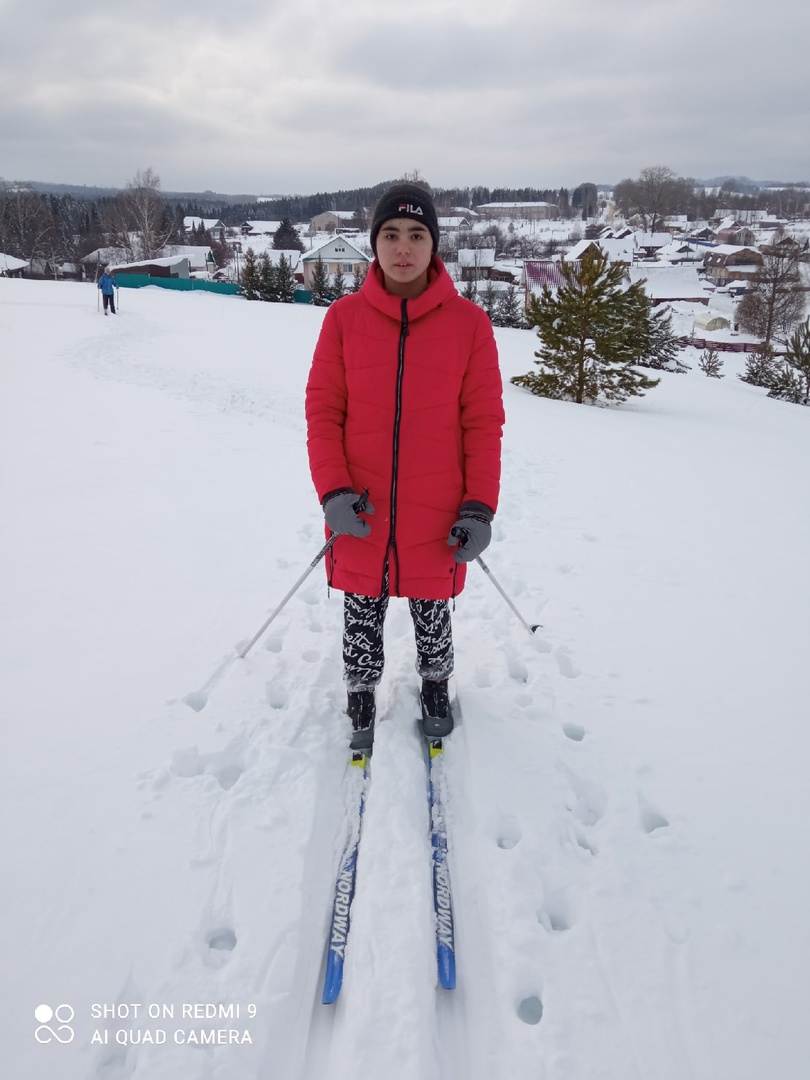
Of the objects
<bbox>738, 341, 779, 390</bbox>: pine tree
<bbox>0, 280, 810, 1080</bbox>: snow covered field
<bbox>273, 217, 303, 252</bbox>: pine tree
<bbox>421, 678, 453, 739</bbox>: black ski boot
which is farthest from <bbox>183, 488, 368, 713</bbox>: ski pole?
<bbox>273, 217, 303, 252</bbox>: pine tree

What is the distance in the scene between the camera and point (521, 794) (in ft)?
7.31

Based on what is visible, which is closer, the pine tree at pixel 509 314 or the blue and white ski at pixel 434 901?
the blue and white ski at pixel 434 901

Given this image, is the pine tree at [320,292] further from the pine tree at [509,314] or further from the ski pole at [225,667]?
the ski pole at [225,667]

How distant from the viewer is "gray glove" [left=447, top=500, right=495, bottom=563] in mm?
2080

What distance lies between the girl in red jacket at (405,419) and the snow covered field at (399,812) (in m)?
0.82

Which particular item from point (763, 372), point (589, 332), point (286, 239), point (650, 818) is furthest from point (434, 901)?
point (286, 239)

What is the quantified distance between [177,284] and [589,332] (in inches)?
1018

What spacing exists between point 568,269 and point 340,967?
47.0ft

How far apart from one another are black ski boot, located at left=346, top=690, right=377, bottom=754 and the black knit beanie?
1658 mm

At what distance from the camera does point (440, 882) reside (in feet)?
6.15

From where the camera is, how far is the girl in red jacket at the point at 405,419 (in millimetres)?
1994

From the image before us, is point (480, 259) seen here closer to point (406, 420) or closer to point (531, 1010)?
point (406, 420)

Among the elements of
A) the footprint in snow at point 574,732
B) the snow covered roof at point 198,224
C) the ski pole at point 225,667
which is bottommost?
the footprint in snow at point 574,732

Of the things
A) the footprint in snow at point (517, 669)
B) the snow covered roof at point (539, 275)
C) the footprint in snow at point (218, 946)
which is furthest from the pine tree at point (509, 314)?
the footprint in snow at point (218, 946)
